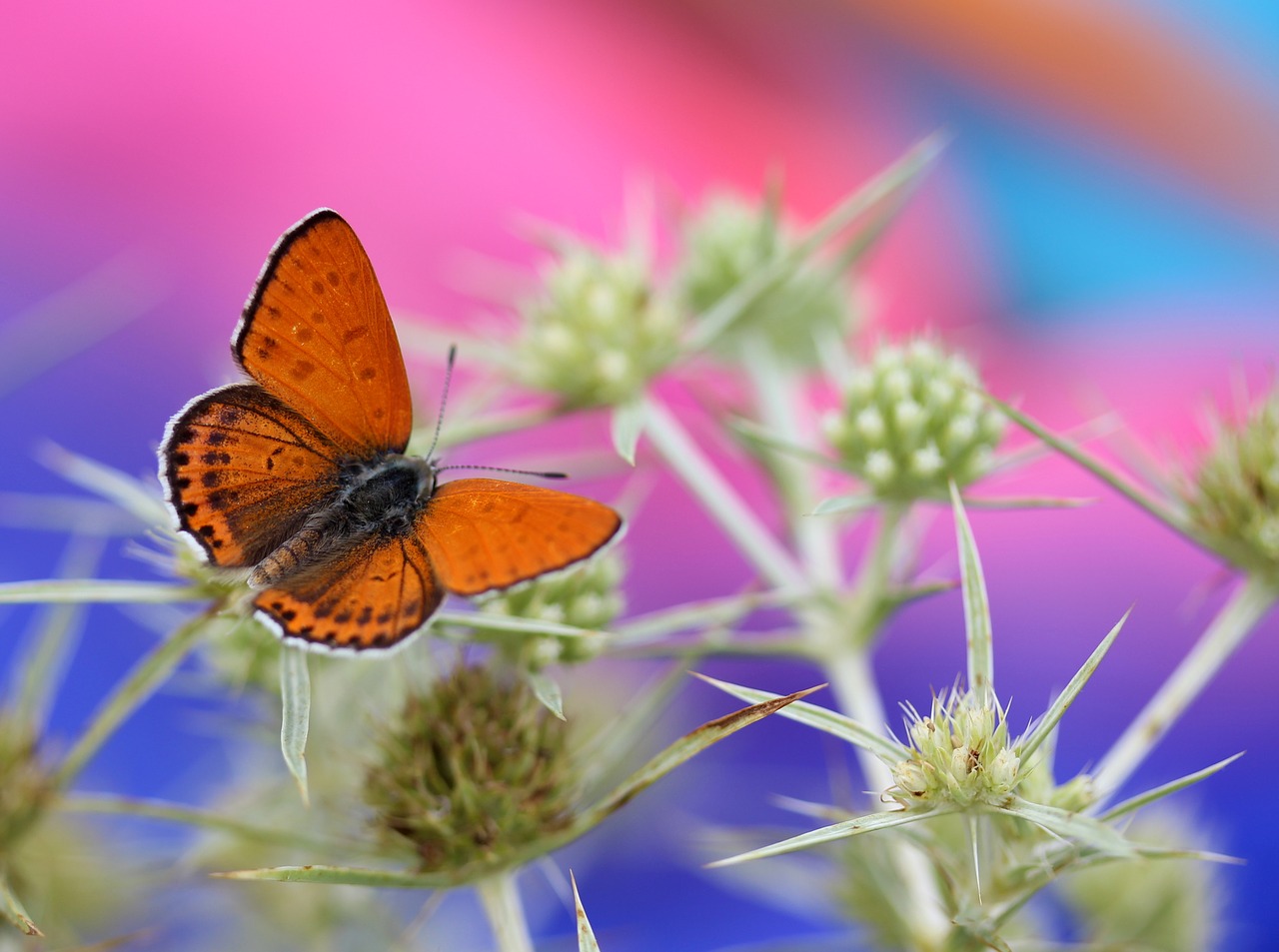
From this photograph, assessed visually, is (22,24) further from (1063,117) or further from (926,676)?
(1063,117)

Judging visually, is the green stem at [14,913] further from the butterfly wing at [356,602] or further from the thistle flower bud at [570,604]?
the thistle flower bud at [570,604]

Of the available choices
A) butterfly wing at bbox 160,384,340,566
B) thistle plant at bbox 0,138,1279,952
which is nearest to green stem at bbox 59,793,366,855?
thistle plant at bbox 0,138,1279,952

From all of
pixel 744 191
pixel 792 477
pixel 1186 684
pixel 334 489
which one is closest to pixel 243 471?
pixel 334 489

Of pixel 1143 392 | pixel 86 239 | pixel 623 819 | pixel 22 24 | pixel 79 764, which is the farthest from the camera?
pixel 1143 392

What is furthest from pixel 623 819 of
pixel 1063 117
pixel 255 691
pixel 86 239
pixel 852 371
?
pixel 1063 117

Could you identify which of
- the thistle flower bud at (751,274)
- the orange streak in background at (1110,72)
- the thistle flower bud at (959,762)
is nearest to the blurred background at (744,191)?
the orange streak in background at (1110,72)

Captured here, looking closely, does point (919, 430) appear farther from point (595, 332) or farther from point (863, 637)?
point (595, 332)
